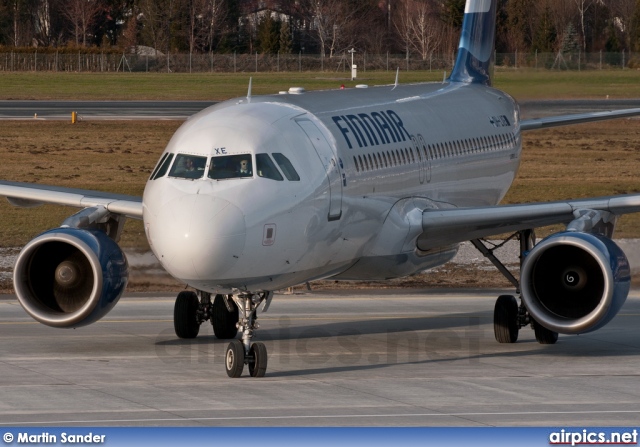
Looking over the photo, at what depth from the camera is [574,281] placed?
19797 millimetres

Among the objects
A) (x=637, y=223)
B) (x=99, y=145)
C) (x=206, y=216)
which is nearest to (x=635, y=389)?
(x=206, y=216)

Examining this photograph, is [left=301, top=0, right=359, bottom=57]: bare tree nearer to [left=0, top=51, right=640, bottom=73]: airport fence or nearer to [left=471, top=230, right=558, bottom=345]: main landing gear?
[left=0, top=51, right=640, bottom=73]: airport fence

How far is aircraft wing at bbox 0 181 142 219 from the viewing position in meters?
21.3

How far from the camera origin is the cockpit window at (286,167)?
1828 cm

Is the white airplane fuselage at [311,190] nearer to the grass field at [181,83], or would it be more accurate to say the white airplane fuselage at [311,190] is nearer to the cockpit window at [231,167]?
the cockpit window at [231,167]

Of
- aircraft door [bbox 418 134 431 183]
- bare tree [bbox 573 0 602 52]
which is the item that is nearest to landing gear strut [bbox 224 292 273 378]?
aircraft door [bbox 418 134 431 183]

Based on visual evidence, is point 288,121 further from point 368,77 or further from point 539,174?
point 368,77

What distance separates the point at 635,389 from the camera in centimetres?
1805

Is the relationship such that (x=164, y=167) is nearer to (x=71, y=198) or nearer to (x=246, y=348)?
(x=246, y=348)

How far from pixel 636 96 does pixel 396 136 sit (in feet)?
201

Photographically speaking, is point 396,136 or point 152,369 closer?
point 152,369

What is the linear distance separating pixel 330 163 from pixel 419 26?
315 feet

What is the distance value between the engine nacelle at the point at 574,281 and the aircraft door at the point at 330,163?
2.75 meters

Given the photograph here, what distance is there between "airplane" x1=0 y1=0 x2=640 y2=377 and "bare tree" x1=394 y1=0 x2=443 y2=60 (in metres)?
80.8
